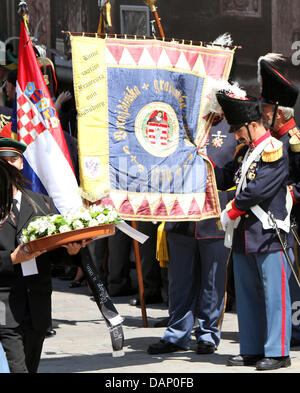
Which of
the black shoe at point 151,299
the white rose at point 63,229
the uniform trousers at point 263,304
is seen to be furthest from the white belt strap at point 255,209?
the black shoe at point 151,299

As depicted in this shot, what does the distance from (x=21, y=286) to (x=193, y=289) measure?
2371 millimetres

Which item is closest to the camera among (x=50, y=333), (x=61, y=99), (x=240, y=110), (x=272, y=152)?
(x=272, y=152)

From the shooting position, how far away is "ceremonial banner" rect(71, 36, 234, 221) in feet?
21.4

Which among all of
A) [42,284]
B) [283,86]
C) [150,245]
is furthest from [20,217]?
[150,245]

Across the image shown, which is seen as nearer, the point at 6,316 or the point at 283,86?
the point at 6,316

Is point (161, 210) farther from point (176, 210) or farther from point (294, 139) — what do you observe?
point (294, 139)

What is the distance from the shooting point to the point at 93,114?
6.51 meters

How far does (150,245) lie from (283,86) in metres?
3.39

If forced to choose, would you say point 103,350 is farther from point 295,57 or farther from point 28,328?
point 295,57

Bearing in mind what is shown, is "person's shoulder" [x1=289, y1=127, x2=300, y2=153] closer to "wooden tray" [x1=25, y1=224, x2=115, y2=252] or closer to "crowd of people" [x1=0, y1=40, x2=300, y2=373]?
"crowd of people" [x1=0, y1=40, x2=300, y2=373]

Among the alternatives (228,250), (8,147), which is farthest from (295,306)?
(8,147)

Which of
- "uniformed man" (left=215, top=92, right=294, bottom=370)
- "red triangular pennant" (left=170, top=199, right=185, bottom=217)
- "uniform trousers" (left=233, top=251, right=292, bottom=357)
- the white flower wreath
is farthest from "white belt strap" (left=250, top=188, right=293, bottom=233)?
the white flower wreath

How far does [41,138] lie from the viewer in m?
6.50

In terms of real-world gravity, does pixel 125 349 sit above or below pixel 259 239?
below
